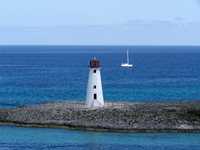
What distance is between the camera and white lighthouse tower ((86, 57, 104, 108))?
5772 centimetres

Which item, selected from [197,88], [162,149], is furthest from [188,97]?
[162,149]

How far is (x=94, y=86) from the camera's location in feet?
190

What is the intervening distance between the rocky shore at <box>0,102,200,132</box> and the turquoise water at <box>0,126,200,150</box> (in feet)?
4.19

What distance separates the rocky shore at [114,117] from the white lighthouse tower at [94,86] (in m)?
0.73

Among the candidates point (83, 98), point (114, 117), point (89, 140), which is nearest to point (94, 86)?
point (114, 117)

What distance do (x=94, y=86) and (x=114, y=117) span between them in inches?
171

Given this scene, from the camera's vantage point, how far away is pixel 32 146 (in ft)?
155

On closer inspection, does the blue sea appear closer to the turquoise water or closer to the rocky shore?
the turquoise water

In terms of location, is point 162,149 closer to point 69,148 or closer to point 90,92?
point 69,148

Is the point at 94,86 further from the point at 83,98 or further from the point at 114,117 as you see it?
the point at 83,98

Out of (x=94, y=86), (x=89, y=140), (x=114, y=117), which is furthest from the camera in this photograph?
(x=94, y=86)

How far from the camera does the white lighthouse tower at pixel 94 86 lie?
5772cm

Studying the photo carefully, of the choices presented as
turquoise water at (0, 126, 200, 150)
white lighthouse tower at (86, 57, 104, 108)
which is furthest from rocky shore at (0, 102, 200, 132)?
turquoise water at (0, 126, 200, 150)

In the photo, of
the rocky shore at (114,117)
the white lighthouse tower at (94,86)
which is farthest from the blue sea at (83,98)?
the white lighthouse tower at (94,86)
